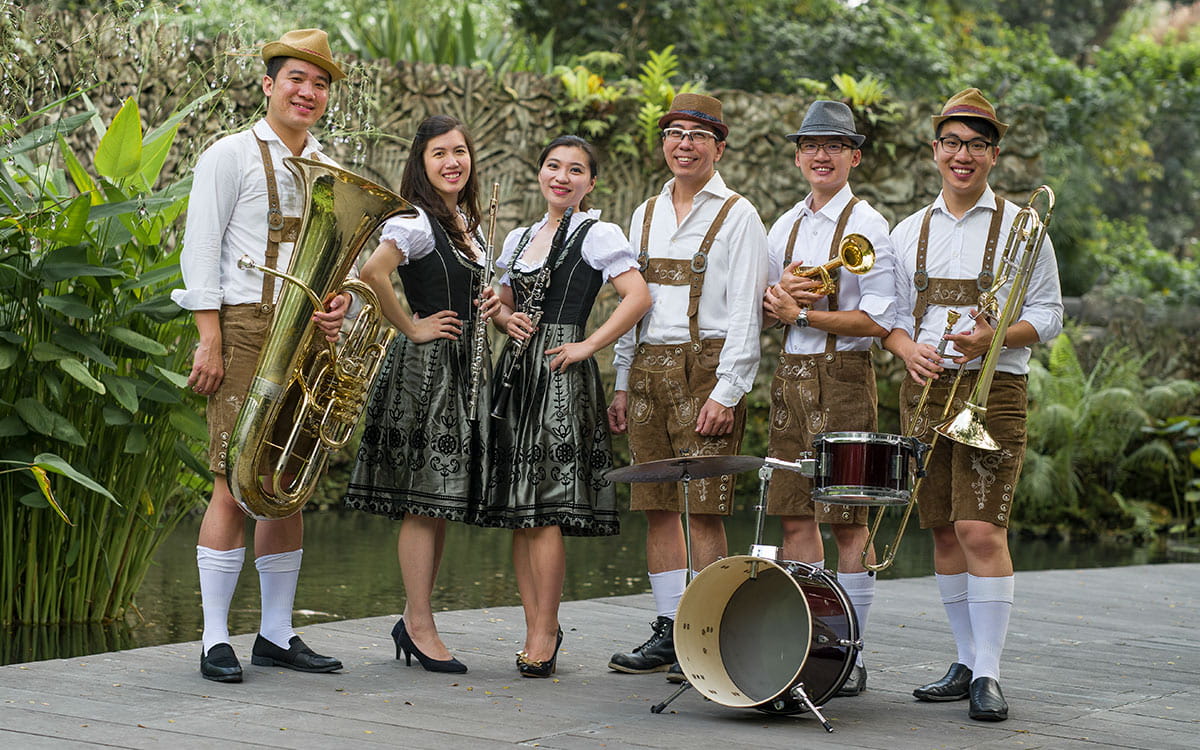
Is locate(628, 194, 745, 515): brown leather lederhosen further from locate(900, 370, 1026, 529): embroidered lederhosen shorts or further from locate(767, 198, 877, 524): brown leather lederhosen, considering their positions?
locate(900, 370, 1026, 529): embroidered lederhosen shorts

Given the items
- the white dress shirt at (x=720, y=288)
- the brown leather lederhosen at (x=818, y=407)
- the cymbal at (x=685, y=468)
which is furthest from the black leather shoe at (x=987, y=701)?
the white dress shirt at (x=720, y=288)

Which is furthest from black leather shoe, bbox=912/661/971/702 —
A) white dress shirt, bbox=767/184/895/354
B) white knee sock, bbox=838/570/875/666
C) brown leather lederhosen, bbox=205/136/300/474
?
brown leather lederhosen, bbox=205/136/300/474

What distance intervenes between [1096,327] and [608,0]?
642 centimetres

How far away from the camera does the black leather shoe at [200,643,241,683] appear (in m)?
4.29

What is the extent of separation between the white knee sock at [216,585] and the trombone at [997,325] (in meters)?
2.00

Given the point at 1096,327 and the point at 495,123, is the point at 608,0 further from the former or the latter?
the point at 1096,327

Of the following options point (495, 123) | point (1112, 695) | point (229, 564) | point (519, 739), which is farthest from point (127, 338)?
point (495, 123)

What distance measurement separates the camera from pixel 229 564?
4480mm

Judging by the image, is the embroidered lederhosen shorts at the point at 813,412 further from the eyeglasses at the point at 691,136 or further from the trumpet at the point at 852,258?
the eyeglasses at the point at 691,136

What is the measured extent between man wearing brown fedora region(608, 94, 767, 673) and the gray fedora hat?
1.05 ft

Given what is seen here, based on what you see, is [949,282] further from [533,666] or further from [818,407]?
[533,666]

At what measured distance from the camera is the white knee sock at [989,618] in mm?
4320

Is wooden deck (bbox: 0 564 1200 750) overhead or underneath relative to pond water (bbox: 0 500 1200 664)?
overhead

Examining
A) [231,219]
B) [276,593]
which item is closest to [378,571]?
[276,593]
